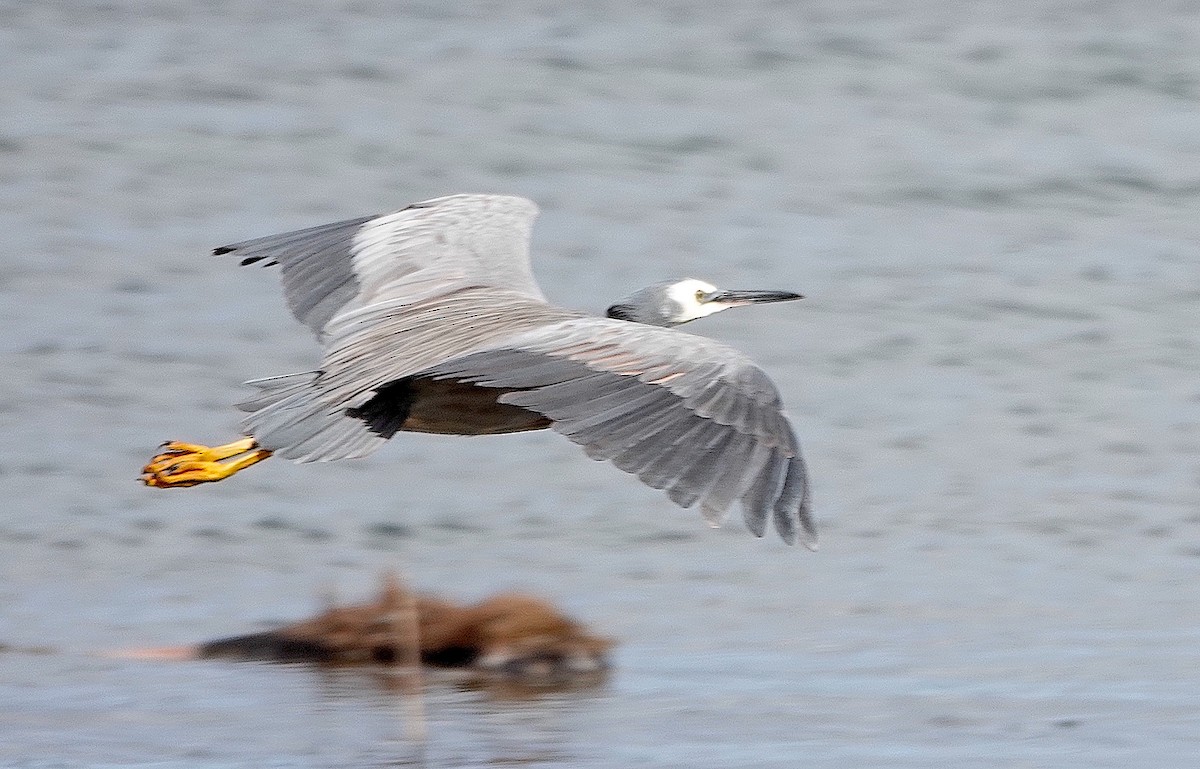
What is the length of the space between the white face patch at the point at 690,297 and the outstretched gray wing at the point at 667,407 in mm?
1198

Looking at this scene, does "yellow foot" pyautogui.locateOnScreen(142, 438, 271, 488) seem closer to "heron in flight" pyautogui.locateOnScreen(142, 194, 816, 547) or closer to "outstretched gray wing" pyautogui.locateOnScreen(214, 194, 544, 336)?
"heron in flight" pyautogui.locateOnScreen(142, 194, 816, 547)

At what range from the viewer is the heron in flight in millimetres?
4270

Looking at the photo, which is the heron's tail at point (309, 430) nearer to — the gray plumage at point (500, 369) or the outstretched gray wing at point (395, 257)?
the gray plumage at point (500, 369)

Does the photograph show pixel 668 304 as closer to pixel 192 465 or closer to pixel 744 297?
pixel 744 297

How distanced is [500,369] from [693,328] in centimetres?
494

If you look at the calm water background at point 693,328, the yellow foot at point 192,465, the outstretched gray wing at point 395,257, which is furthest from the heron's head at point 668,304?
the yellow foot at point 192,465

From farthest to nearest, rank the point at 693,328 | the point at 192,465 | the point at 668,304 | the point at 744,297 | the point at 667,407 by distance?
the point at 693,328, the point at 744,297, the point at 668,304, the point at 192,465, the point at 667,407

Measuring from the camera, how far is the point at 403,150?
11664mm

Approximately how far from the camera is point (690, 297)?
612 cm

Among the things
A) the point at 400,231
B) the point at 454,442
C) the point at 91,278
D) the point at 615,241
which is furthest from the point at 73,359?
the point at 400,231

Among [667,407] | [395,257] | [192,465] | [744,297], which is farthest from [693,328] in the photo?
[667,407]

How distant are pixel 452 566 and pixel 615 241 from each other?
3.49 metres

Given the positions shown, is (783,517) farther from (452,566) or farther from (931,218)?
(931,218)

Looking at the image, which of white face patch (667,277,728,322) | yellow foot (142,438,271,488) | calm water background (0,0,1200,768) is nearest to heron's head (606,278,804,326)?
white face patch (667,277,728,322)
